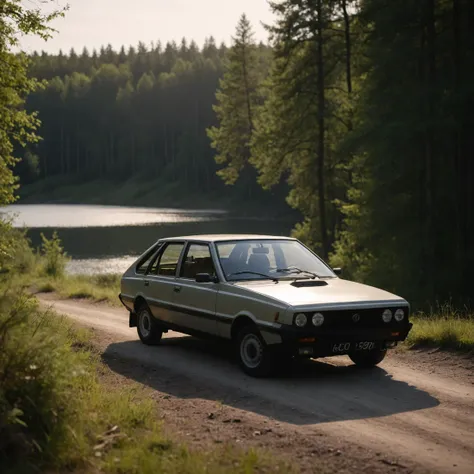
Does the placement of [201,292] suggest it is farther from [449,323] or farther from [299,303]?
[449,323]

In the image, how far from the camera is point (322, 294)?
8.66 m

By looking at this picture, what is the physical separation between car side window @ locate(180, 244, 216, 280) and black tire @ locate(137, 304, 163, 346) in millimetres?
1120

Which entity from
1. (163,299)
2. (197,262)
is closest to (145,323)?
(163,299)

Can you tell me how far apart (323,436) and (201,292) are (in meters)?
3.76

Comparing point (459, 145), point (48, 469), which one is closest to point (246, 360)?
point (48, 469)

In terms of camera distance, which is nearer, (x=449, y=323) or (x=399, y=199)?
(x=449, y=323)

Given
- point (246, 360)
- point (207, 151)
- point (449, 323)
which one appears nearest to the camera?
point (246, 360)

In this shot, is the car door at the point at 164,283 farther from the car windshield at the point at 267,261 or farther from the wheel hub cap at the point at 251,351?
the wheel hub cap at the point at 251,351

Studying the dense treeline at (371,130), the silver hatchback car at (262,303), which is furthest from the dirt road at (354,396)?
the dense treeline at (371,130)

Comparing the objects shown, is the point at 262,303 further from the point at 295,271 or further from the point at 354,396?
the point at 354,396

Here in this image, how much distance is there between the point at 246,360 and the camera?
8914 millimetres

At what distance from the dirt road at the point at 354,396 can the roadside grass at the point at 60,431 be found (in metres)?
1.15

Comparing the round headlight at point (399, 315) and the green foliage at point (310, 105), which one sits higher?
the green foliage at point (310, 105)

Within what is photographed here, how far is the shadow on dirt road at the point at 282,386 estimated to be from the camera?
7297mm
